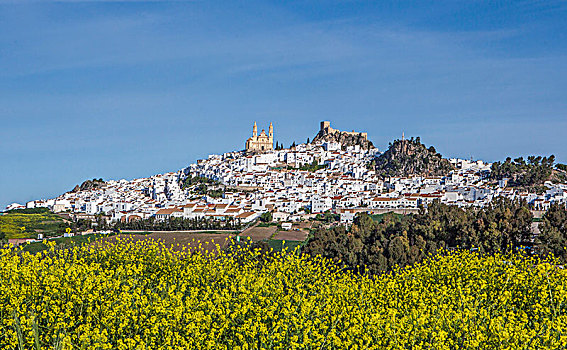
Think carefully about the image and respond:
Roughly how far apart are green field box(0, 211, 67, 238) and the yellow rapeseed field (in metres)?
57.0

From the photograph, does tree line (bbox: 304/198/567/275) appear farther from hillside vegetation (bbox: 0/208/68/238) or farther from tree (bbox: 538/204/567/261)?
hillside vegetation (bbox: 0/208/68/238)

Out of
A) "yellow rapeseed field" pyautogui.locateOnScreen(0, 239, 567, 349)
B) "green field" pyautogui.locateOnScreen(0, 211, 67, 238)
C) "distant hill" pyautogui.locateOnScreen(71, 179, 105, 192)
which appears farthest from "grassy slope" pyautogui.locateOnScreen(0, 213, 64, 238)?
"yellow rapeseed field" pyautogui.locateOnScreen(0, 239, 567, 349)

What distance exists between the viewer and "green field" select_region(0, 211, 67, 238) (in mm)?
68312

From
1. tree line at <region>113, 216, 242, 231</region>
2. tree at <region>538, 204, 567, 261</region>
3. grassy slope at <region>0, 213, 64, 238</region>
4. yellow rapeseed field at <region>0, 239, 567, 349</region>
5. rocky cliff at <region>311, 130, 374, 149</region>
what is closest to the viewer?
yellow rapeseed field at <region>0, 239, 567, 349</region>

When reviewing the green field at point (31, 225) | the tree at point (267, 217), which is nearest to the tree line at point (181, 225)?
the tree at point (267, 217)

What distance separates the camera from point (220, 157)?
157 m

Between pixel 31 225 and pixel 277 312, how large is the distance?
249 feet

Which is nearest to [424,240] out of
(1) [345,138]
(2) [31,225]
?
(2) [31,225]

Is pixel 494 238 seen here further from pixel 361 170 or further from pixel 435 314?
pixel 361 170

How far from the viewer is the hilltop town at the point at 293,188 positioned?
86875mm

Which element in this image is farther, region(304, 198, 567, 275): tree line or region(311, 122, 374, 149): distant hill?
region(311, 122, 374, 149): distant hill

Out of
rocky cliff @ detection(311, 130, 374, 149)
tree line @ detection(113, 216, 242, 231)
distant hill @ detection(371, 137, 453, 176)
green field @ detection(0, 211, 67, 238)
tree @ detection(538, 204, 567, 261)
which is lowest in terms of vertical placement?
tree @ detection(538, 204, 567, 261)

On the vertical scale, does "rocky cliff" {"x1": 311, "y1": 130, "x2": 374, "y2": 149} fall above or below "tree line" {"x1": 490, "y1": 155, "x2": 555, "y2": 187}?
above

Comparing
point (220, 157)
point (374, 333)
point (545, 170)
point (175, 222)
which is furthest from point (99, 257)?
point (220, 157)
